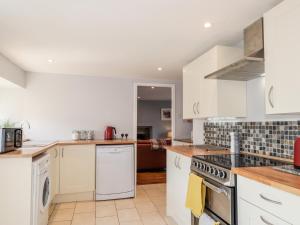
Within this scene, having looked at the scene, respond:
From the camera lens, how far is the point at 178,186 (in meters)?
2.41

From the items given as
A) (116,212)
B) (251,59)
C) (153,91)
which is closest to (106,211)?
(116,212)

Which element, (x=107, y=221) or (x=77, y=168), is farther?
(x=77, y=168)

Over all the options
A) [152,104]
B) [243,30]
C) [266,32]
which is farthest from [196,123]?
[152,104]

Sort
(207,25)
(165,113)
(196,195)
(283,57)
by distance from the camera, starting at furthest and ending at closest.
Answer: (165,113) → (207,25) → (196,195) → (283,57)

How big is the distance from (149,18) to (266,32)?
95 cm

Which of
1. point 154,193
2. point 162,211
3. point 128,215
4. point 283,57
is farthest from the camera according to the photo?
point 154,193

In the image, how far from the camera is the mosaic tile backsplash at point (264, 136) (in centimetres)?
182

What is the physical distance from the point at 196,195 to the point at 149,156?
3108 mm

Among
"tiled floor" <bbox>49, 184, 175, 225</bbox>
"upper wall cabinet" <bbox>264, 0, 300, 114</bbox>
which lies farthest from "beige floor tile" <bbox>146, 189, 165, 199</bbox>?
"upper wall cabinet" <bbox>264, 0, 300, 114</bbox>

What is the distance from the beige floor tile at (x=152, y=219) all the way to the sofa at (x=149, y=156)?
2041 mm

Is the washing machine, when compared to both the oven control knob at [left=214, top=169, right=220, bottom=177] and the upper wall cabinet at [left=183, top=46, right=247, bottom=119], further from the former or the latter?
the upper wall cabinet at [left=183, top=46, right=247, bottom=119]

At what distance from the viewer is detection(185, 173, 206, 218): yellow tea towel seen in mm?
1861

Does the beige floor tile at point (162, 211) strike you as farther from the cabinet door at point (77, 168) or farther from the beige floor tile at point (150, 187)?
the cabinet door at point (77, 168)

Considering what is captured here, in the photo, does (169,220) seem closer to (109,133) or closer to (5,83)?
(109,133)
